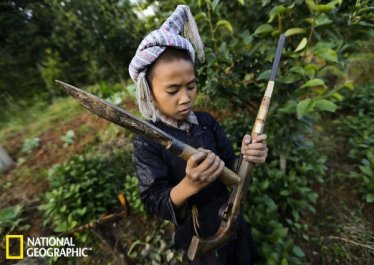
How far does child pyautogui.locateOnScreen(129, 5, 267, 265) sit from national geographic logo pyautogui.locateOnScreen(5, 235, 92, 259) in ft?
3.85

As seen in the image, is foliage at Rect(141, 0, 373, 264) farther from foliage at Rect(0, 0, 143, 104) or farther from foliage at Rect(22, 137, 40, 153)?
foliage at Rect(22, 137, 40, 153)

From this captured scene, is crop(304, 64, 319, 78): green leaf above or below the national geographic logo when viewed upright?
above

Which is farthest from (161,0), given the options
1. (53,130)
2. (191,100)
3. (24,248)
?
(53,130)

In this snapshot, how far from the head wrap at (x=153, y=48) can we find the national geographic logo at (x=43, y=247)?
1.54m

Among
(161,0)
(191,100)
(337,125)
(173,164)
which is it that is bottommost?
(337,125)

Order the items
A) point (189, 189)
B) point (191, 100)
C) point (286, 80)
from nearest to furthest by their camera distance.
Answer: point (189, 189), point (191, 100), point (286, 80)

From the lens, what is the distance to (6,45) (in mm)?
1391

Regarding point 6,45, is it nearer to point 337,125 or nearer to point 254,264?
point 254,264

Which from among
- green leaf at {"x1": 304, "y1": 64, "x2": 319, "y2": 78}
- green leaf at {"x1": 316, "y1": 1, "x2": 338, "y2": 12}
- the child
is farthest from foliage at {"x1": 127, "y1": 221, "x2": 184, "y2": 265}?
green leaf at {"x1": 316, "y1": 1, "x2": 338, "y2": 12}

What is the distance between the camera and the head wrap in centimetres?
95

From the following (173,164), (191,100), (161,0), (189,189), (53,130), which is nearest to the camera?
(189,189)

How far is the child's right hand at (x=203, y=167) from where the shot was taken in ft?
2.35

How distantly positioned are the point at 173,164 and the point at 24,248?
1.61 m

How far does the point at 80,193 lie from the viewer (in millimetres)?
2055
